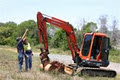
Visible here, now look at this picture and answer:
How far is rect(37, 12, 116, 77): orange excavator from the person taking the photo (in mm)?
16453

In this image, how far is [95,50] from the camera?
16.7 m

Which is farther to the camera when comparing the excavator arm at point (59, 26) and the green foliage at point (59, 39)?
the green foliage at point (59, 39)

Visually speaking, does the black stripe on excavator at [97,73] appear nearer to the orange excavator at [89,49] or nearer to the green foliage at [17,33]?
the orange excavator at [89,49]

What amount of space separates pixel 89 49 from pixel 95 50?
1.32 ft

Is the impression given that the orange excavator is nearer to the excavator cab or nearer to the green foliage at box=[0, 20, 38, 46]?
the excavator cab

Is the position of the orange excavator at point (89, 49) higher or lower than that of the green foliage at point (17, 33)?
lower

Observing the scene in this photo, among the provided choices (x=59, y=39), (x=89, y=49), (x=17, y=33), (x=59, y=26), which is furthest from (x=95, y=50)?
(x=17, y=33)

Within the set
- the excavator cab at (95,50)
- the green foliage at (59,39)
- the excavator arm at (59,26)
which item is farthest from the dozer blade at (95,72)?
the green foliage at (59,39)

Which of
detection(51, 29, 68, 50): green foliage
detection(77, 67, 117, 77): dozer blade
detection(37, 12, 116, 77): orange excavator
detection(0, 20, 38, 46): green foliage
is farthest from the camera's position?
→ detection(0, 20, 38, 46): green foliage

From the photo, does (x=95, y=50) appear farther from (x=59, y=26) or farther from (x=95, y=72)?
(x=59, y=26)

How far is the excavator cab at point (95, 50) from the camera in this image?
16.5 meters

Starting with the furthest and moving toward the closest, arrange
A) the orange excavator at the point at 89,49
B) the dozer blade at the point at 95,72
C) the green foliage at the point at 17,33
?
the green foliage at the point at 17,33 → the orange excavator at the point at 89,49 → the dozer blade at the point at 95,72

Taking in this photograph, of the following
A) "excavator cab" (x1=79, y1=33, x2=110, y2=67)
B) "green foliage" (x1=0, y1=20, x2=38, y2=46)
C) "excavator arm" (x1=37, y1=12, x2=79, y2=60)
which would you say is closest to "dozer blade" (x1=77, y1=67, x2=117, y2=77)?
"excavator cab" (x1=79, y1=33, x2=110, y2=67)

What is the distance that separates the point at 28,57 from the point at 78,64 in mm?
3211
